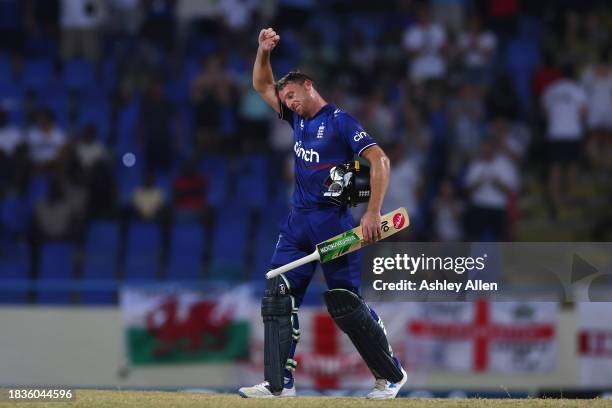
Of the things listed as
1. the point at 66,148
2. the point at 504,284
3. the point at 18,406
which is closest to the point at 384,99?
the point at 66,148

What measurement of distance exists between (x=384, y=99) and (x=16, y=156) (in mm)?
4986

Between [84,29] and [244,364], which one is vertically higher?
[84,29]

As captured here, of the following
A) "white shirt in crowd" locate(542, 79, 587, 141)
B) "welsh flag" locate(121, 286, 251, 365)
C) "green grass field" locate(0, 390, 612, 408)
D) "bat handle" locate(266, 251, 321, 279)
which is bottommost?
"welsh flag" locate(121, 286, 251, 365)

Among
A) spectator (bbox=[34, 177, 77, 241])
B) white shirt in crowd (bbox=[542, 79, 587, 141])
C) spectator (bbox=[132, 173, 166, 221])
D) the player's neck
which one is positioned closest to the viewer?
the player's neck

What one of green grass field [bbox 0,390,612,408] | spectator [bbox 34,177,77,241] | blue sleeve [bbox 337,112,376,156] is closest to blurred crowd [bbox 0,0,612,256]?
spectator [bbox 34,177,77,241]

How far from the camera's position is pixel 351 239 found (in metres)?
8.70

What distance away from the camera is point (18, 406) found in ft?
28.2

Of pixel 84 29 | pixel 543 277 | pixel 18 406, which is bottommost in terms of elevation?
pixel 18 406

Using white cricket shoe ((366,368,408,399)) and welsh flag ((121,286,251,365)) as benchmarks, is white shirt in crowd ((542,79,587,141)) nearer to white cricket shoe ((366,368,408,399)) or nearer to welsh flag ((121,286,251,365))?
welsh flag ((121,286,251,365))

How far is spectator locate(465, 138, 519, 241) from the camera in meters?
16.4

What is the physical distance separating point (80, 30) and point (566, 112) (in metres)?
7.10

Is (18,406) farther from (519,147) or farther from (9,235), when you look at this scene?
(519,147)

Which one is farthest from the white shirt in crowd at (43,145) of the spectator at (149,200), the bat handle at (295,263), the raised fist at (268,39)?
the bat handle at (295,263)

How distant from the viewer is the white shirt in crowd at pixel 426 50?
59.3ft
